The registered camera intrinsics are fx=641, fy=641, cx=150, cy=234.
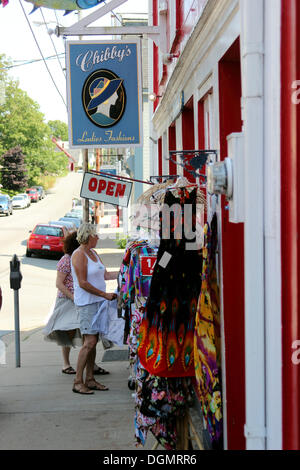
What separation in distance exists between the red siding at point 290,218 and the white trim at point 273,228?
1.6 inches

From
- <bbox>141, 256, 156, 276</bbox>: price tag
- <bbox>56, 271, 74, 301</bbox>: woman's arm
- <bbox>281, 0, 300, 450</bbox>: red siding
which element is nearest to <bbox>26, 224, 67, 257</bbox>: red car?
<bbox>56, 271, 74, 301</bbox>: woman's arm

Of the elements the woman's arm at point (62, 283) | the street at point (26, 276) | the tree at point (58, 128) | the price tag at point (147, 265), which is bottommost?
the street at point (26, 276)

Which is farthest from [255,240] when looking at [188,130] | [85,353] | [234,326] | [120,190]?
[188,130]

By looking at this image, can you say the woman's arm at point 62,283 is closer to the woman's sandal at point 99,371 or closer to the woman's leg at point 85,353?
the woman's leg at point 85,353

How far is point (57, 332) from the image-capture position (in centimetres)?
727

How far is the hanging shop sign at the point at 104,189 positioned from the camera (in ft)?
25.1

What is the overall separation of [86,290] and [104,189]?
5.93 feet

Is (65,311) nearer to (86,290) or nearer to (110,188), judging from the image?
(86,290)

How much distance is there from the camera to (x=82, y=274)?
6.27m

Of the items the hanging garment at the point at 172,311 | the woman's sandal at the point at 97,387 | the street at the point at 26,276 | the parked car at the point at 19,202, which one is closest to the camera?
the hanging garment at the point at 172,311

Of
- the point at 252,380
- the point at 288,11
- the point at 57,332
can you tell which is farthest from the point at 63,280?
the point at 288,11

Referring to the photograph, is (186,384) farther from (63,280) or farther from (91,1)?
(91,1)

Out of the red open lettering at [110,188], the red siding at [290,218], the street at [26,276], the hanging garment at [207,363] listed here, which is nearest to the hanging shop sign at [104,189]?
the red open lettering at [110,188]
